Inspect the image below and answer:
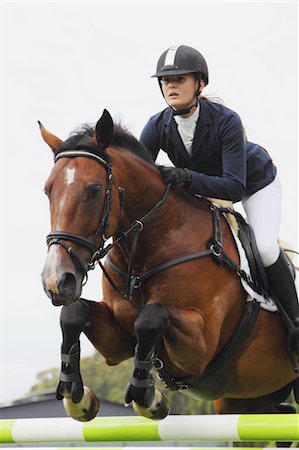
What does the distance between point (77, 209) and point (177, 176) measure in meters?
0.83

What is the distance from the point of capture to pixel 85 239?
14.6ft

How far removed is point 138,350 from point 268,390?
1.51m

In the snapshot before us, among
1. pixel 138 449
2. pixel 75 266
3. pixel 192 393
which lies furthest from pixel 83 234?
pixel 192 393

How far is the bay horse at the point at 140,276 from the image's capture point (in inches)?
177

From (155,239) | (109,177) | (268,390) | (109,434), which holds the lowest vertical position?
(268,390)

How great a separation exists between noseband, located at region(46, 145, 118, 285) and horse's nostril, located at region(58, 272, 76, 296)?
0.11 meters

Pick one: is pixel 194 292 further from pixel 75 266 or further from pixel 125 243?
pixel 75 266

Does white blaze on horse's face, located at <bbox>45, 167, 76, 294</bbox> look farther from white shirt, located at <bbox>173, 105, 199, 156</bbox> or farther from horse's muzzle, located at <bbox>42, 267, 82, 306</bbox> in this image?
white shirt, located at <bbox>173, 105, 199, 156</bbox>

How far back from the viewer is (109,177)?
468cm

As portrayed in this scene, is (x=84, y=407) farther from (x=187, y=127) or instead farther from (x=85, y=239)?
(x=187, y=127)

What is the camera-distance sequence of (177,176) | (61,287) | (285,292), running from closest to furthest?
(61,287)
(177,176)
(285,292)

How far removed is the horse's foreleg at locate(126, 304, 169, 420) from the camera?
4.53 meters

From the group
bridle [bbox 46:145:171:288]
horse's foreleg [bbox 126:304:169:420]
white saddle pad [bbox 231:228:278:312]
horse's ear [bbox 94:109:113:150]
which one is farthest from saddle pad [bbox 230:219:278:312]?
horse's ear [bbox 94:109:113:150]

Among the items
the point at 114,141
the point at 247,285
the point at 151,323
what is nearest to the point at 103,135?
the point at 114,141
